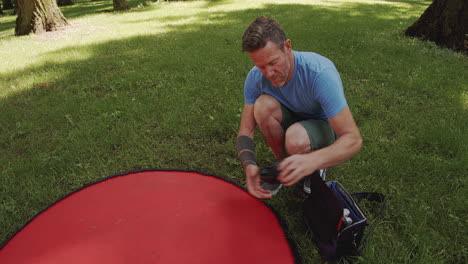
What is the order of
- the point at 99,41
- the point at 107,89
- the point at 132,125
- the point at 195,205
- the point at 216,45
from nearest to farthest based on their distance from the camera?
the point at 195,205 → the point at 132,125 → the point at 107,89 → the point at 216,45 → the point at 99,41

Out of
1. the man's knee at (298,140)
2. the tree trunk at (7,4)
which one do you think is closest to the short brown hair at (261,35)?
the man's knee at (298,140)

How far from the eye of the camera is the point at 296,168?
4.54 feet

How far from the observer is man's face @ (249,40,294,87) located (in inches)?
58.4

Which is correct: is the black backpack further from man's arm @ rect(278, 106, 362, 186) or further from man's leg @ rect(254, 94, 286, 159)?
man's leg @ rect(254, 94, 286, 159)

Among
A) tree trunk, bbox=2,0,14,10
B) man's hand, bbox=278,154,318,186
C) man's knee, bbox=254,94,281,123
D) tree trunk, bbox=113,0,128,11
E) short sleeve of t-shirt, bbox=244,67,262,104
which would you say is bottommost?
man's hand, bbox=278,154,318,186

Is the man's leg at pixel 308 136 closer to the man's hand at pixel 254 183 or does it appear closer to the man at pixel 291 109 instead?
the man at pixel 291 109

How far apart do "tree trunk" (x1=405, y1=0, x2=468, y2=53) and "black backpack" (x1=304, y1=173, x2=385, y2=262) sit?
12.5 ft

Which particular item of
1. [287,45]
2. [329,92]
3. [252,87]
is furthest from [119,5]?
[329,92]

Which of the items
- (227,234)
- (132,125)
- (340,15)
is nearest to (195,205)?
(227,234)

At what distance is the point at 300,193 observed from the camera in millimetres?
2035

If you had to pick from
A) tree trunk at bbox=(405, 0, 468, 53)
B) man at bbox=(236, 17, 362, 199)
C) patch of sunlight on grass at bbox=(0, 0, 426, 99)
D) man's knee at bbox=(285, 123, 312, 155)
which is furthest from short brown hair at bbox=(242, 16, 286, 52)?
tree trunk at bbox=(405, 0, 468, 53)

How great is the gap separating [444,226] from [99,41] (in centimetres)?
551

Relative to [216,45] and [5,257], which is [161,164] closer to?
[5,257]

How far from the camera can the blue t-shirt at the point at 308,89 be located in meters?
1.51
